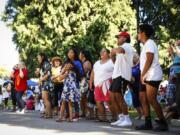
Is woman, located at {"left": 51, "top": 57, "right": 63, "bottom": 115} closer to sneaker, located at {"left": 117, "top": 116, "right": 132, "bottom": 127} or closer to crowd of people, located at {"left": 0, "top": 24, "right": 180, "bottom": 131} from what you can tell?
crowd of people, located at {"left": 0, "top": 24, "right": 180, "bottom": 131}

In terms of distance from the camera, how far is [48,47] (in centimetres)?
4459

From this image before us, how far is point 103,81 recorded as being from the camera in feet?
44.3

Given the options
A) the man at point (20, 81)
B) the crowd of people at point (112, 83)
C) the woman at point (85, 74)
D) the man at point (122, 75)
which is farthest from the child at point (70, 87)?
the man at point (20, 81)

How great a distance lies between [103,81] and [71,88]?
0.91m

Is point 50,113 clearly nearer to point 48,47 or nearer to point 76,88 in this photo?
point 76,88

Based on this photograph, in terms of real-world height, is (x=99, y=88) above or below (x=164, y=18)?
below

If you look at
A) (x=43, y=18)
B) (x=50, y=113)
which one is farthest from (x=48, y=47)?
(x=50, y=113)

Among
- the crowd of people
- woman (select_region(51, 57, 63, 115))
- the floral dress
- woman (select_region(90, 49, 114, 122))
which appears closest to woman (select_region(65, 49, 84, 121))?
the crowd of people

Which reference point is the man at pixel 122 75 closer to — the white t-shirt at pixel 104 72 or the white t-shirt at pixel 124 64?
the white t-shirt at pixel 124 64

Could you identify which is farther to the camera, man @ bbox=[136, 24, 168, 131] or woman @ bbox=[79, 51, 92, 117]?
woman @ bbox=[79, 51, 92, 117]

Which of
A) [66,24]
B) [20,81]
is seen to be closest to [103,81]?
[20,81]

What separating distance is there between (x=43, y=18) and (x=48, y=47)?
8.91 feet

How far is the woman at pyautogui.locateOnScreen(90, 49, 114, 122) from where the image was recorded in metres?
13.5

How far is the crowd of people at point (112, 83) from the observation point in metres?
10.8
